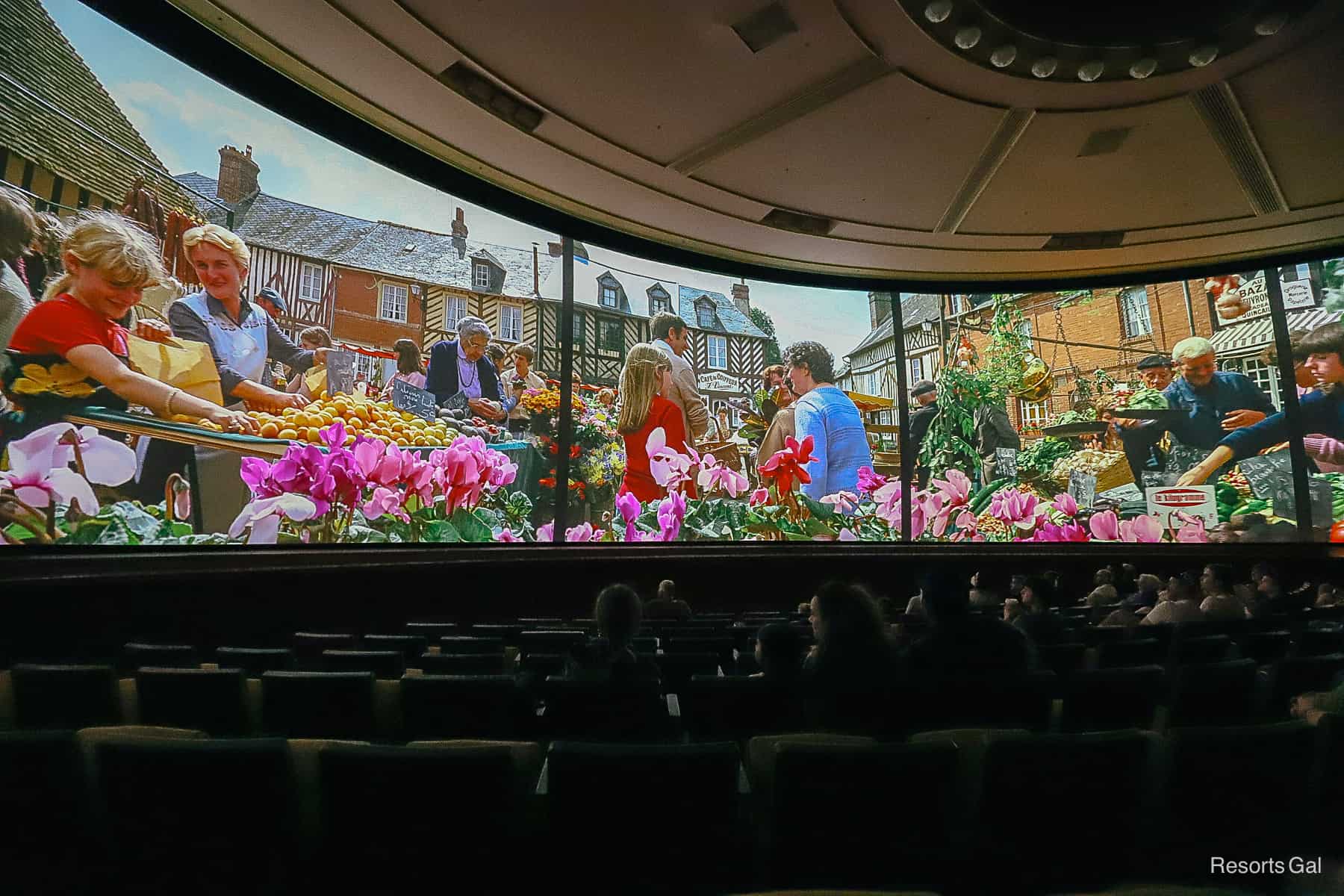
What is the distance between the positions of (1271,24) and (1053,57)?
3.94ft

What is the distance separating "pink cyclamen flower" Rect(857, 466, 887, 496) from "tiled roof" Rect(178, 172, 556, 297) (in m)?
4.39

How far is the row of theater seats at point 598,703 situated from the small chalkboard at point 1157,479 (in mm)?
6810

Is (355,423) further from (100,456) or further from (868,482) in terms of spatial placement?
(868,482)

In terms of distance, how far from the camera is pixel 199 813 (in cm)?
118

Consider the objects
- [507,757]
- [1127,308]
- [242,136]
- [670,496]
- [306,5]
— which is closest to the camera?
[507,757]

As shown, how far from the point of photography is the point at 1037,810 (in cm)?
130

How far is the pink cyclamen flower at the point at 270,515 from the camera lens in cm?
426

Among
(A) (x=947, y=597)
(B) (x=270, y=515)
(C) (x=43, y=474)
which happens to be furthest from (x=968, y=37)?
(C) (x=43, y=474)

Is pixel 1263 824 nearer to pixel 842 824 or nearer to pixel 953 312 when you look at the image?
pixel 842 824

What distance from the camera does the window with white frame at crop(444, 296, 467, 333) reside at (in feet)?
18.2

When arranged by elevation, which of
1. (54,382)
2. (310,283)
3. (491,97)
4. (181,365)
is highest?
(491,97)

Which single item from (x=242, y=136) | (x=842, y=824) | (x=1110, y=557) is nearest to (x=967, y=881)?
(x=842, y=824)

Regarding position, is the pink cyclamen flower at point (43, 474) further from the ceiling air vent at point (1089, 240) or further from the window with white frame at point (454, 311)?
the ceiling air vent at point (1089, 240)

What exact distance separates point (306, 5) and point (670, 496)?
5028 mm
